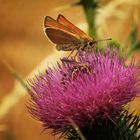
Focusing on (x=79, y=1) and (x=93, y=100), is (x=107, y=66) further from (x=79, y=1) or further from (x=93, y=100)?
(x=79, y=1)

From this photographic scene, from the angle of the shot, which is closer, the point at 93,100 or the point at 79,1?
the point at 93,100

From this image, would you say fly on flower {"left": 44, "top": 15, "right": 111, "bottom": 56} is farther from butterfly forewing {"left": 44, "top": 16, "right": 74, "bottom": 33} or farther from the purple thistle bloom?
the purple thistle bloom

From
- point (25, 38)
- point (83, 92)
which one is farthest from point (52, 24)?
point (25, 38)

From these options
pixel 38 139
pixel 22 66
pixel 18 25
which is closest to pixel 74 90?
pixel 38 139

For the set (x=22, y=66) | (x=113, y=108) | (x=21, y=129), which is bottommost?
(x=113, y=108)

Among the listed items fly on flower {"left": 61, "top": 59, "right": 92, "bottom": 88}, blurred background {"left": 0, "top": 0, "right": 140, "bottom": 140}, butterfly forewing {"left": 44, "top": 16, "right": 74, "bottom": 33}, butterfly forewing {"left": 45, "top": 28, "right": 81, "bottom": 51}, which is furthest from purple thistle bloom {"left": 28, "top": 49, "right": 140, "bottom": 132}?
blurred background {"left": 0, "top": 0, "right": 140, "bottom": 140}

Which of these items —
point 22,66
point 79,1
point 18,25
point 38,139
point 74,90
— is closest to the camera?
point 74,90

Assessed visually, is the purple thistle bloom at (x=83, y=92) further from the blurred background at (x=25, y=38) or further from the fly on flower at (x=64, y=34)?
the blurred background at (x=25, y=38)
